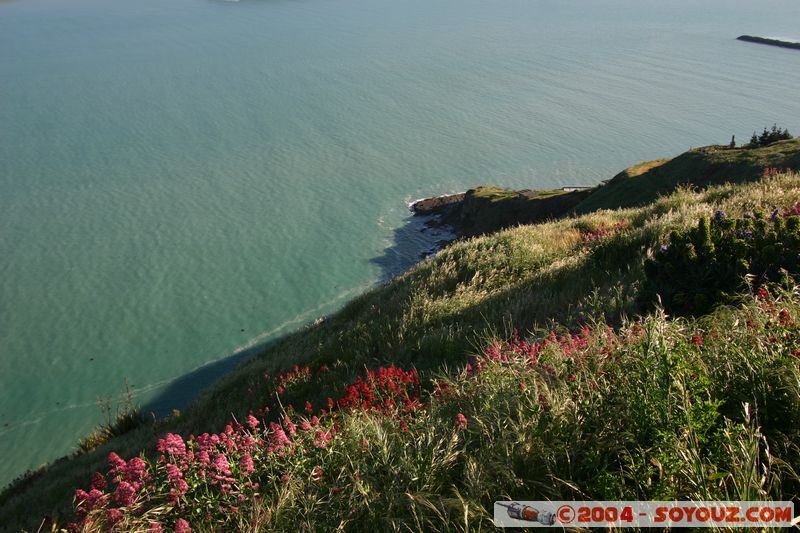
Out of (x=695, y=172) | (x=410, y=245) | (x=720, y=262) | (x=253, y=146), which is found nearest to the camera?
(x=720, y=262)

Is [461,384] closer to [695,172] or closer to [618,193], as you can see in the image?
[695,172]

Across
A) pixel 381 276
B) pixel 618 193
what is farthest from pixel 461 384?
pixel 381 276

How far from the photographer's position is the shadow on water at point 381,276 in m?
28.1

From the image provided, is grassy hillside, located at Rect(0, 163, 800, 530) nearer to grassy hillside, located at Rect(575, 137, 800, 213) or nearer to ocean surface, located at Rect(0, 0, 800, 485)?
grassy hillside, located at Rect(575, 137, 800, 213)

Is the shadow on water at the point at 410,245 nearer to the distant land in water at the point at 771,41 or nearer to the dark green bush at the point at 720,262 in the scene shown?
the dark green bush at the point at 720,262

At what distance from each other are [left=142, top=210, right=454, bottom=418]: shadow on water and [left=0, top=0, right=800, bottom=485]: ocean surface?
22 centimetres

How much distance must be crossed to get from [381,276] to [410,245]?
5.95 meters

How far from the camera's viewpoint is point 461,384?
→ 7.52 meters

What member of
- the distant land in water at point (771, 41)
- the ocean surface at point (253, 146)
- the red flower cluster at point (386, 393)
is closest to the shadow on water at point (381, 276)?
the ocean surface at point (253, 146)

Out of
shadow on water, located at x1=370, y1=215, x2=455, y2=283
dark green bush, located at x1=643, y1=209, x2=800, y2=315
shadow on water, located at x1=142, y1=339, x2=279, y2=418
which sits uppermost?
dark green bush, located at x1=643, y1=209, x2=800, y2=315

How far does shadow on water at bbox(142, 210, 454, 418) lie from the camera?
92.3 feet

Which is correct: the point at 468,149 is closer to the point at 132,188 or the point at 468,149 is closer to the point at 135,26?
the point at 132,188

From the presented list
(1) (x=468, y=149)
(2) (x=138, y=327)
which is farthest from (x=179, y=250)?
(1) (x=468, y=149)

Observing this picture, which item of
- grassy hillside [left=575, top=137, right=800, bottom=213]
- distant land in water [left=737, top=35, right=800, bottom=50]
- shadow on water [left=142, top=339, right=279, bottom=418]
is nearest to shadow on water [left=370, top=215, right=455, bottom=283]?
grassy hillside [left=575, top=137, right=800, bottom=213]
